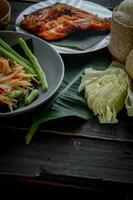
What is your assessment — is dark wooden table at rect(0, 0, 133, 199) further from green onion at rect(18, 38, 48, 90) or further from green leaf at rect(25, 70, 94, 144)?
green onion at rect(18, 38, 48, 90)

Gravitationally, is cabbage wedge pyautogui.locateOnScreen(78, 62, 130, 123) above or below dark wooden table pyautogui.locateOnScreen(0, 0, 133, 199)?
above

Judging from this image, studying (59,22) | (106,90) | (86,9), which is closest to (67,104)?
(106,90)

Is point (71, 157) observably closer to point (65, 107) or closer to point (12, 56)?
point (65, 107)

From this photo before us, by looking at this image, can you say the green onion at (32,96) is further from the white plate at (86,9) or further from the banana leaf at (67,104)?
the white plate at (86,9)

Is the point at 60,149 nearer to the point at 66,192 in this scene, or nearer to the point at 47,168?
the point at 47,168

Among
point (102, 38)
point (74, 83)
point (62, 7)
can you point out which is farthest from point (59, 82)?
point (62, 7)

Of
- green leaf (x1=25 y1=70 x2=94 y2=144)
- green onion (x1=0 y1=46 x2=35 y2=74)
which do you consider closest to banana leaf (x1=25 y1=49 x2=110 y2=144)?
green leaf (x1=25 y1=70 x2=94 y2=144)
